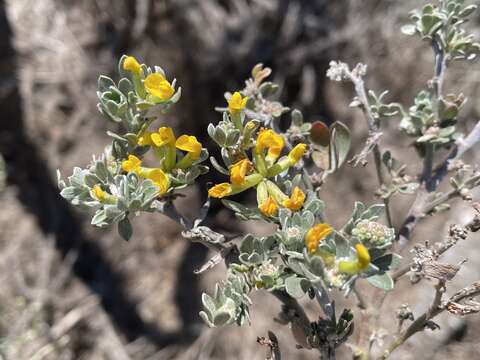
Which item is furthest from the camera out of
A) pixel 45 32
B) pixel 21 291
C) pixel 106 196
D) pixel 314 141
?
pixel 45 32

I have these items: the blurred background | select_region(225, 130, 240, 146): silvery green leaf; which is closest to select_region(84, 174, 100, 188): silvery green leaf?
select_region(225, 130, 240, 146): silvery green leaf

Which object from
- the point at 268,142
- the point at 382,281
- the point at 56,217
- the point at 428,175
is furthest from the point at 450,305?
the point at 56,217

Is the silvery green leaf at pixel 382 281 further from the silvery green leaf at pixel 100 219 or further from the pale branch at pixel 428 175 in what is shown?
the silvery green leaf at pixel 100 219

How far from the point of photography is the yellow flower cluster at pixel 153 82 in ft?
2.46

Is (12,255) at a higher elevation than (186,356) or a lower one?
higher

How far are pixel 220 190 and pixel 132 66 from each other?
0.24 metres

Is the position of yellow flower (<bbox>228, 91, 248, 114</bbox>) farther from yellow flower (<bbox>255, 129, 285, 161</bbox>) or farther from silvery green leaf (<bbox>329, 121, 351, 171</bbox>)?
silvery green leaf (<bbox>329, 121, 351, 171</bbox>)

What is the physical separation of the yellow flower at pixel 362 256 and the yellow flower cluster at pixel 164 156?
285 mm

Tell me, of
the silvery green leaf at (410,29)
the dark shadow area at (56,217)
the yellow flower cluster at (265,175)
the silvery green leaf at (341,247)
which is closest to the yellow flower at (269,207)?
the yellow flower cluster at (265,175)

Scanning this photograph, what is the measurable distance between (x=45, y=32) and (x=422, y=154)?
278 cm

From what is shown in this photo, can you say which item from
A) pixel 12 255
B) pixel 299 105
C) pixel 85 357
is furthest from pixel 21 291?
pixel 299 105

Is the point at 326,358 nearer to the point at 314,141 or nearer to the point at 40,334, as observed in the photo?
the point at 314,141

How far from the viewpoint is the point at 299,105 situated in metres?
3.14

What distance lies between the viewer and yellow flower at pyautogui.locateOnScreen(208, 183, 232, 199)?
2.50ft
